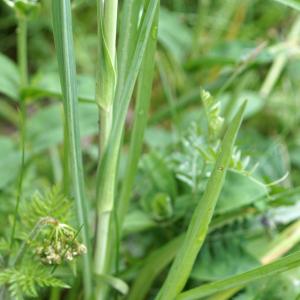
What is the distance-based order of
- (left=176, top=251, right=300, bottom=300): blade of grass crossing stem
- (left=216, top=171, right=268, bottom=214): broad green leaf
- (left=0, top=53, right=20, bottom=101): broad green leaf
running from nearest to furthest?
1. (left=176, top=251, right=300, bottom=300): blade of grass crossing stem
2. (left=216, top=171, right=268, bottom=214): broad green leaf
3. (left=0, top=53, right=20, bottom=101): broad green leaf

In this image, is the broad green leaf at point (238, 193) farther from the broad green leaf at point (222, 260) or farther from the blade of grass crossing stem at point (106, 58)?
the blade of grass crossing stem at point (106, 58)

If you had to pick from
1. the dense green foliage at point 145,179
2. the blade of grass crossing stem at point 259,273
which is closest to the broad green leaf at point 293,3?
the dense green foliage at point 145,179

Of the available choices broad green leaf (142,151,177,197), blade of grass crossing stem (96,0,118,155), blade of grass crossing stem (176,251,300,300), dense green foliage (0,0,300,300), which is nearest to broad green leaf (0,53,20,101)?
dense green foliage (0,0,300,300)

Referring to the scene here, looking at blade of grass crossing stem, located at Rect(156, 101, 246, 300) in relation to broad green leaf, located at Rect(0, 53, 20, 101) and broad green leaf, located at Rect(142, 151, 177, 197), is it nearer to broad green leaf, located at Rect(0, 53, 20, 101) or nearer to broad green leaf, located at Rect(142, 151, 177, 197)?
broad green leaf, located at Rect(142, 151, 177, 197)

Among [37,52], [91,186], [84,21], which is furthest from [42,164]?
[84,21]

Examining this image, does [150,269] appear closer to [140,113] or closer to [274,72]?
[140,113]

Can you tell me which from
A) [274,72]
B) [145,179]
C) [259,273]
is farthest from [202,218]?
[274,72]

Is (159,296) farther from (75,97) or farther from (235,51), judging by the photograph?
(235,51)
